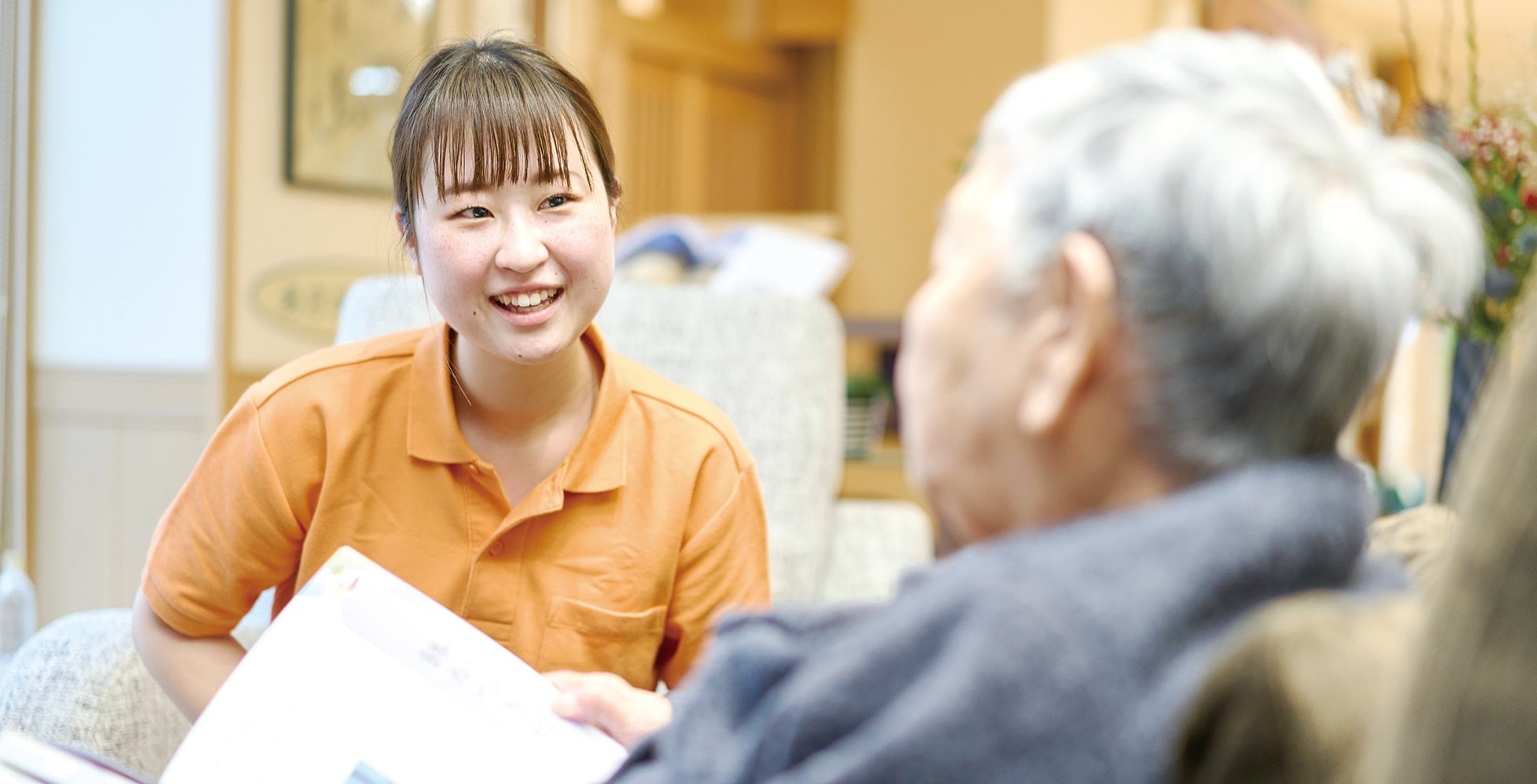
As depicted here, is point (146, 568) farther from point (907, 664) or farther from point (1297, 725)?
point (1297, 725)

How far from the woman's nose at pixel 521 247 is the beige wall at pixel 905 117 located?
313 centimetres

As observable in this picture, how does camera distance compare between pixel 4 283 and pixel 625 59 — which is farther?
pixel 625 59

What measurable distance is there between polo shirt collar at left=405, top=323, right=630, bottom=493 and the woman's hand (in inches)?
9.8

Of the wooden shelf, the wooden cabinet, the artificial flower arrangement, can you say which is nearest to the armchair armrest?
the artificial flower arrangement

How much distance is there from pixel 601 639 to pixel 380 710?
0.29m

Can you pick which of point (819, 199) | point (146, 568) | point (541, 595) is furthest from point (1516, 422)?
point (819, 199)

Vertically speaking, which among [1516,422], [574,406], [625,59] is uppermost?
[625,59]

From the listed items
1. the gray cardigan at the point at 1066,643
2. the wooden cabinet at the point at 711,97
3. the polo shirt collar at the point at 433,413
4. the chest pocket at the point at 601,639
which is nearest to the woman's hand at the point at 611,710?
the chest pocket at the point at 601,639

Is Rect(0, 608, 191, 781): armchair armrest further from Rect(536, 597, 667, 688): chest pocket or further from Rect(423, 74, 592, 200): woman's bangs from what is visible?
Rect(423, 74, 592, 200): woman's bangs

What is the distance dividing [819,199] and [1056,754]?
5056 mm

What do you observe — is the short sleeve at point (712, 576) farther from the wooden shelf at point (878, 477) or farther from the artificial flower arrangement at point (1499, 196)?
the wooden shelf at point (878, 477)

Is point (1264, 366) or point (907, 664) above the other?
point (1264, 366)

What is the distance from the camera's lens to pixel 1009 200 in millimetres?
625

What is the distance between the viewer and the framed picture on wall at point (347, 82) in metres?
3.10
